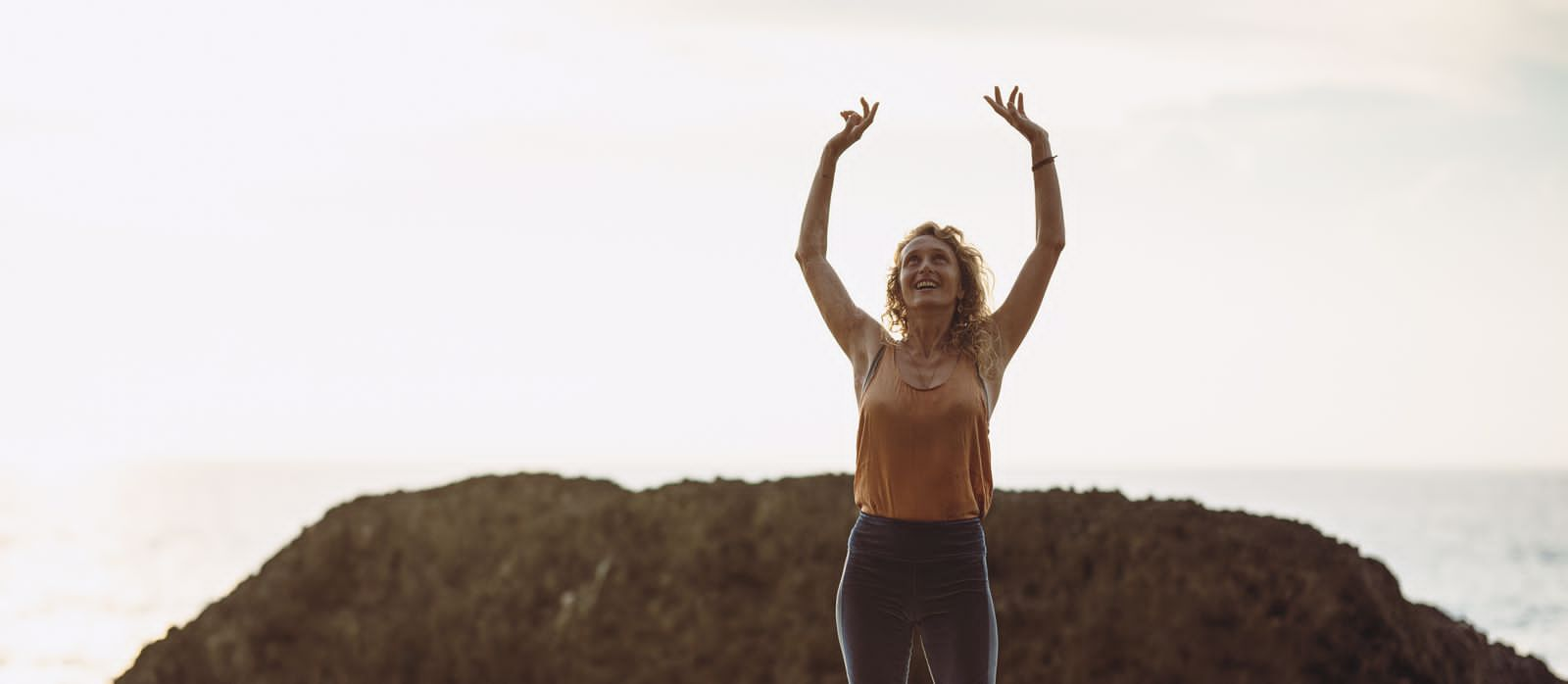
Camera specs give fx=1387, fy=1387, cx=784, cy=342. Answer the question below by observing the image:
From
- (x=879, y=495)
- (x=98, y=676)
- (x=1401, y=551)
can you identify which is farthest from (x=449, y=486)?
(x=1401, y=551)

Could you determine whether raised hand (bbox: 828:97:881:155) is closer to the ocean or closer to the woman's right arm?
the woman's right arm

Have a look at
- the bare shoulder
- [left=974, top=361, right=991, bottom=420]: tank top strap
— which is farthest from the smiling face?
[left=974, top=361, right=991, bottom=420]: tank top strap

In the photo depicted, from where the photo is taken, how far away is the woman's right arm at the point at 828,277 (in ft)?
16.2

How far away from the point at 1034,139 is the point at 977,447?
48.1 inches

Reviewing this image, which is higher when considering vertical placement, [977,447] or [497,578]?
[977,447]

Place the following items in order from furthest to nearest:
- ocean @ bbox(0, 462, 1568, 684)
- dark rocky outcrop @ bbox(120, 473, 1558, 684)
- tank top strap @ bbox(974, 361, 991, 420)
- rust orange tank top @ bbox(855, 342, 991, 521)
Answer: ocean @ bbox(0, 462, 1568, 684) < dark rocky outcrop @ bbox(120, 473, 1558, 684) < tank top strap @ bbox(974, 361, 991, 420) < rust orange tank top @ bbox(855, 342, 991, 521)

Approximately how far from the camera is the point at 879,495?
4.55 meters

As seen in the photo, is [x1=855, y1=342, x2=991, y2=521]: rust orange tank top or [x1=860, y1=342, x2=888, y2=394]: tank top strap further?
[x1=860, y1=342, x2=888, y2=394]: tank top strap

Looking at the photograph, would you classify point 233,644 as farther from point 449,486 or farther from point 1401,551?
point 1401,551

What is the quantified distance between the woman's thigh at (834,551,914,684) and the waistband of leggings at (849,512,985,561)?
0.04 meters

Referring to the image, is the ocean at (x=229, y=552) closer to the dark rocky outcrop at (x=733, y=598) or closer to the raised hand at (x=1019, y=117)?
the dark rocky outcrop at (x=733, y=598)

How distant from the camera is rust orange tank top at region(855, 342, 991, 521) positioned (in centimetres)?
449

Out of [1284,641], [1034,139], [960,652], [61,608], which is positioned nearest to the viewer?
[960,652]

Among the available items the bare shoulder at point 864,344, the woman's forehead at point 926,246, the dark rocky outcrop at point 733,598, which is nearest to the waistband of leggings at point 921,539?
the bare shoulder at point 864,344
